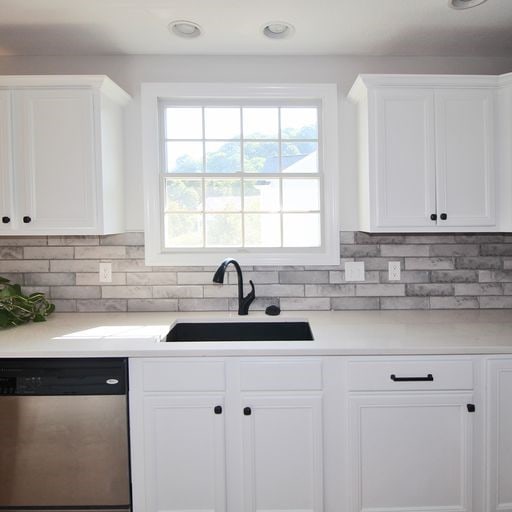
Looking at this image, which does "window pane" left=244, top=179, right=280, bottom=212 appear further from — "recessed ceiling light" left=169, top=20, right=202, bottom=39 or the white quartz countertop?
"recessed ceiling light" left=169, top=20, right=202, bottom=39

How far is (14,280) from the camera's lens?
8.54 ft

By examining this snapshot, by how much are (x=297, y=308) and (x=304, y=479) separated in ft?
3.23

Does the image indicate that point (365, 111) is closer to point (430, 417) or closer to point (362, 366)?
point (362, 366)

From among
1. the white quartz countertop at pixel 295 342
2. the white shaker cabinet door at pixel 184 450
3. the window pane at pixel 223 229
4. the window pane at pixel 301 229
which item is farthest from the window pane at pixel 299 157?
the white shaker cabinet door at pixel 184 450

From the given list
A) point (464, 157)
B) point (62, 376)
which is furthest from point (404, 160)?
point (62, 376)

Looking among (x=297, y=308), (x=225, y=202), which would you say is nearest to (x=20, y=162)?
(x=225, y=202)

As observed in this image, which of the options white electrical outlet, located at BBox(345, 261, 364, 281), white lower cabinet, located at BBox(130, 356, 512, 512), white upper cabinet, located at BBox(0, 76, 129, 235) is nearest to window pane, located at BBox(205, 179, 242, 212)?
white upper cabinet, located at BBox(0, 76, 129, 235)

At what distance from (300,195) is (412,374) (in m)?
1.26

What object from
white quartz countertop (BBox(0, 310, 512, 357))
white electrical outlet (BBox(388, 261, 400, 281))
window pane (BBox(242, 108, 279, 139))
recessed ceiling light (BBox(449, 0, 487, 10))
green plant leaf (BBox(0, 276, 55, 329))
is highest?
recessed ceiling light (BBox(449, 0, 487, 10))

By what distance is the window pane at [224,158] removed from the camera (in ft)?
8.73

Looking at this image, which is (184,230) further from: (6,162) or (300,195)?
(6,162)

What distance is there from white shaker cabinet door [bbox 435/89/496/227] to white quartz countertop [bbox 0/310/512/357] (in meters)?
0.55

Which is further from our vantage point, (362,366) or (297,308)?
(297,308)

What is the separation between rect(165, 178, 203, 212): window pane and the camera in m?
2.66
